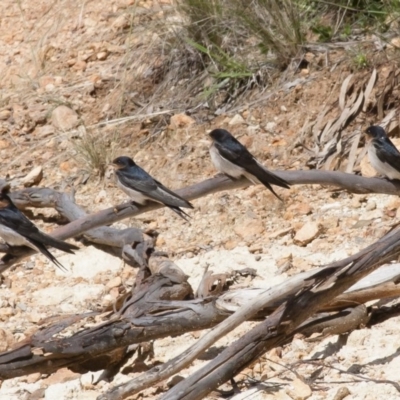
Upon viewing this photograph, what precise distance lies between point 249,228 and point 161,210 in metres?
0.79

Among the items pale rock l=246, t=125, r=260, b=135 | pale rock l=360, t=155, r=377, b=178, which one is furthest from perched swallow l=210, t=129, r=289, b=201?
pale rock l=246, t=125, r=260, b=135

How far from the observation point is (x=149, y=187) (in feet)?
16.3

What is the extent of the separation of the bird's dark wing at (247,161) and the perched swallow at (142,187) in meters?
0.39

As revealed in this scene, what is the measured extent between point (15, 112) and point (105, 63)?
2.78 ft

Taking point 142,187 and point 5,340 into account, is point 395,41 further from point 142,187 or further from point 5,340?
point 5,340

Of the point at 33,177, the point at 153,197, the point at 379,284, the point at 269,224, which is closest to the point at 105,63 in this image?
the point at 33,177

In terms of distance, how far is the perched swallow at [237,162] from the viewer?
479 centimetres

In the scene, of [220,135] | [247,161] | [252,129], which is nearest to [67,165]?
[252,129]

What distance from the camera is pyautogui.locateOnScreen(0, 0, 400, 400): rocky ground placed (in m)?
4.55

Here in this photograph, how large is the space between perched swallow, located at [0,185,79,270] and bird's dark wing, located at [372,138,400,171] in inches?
64.2

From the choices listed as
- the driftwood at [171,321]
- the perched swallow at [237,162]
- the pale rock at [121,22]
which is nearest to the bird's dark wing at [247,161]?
the perched swallow at [237,162]

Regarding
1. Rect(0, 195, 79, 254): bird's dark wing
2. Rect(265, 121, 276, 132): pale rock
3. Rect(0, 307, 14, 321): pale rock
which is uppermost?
Rect(0, 195, 79, 254): bird's dark wing

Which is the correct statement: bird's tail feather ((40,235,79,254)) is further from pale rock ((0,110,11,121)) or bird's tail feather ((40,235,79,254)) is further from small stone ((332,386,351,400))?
pale rock ((0,110,11,121))

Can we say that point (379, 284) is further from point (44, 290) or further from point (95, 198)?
point (95, 198)
